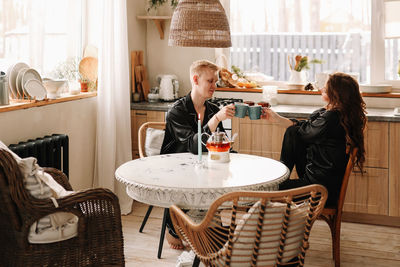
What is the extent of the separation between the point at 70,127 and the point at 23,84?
2.10 feet

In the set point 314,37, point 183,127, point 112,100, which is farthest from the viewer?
point 314,37

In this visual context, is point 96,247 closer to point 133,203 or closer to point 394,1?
point 133,203

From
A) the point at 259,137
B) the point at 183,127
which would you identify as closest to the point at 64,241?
the point at 183,127

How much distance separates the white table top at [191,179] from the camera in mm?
2410

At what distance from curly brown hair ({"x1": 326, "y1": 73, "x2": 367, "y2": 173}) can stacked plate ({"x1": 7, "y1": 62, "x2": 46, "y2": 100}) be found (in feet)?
6.15

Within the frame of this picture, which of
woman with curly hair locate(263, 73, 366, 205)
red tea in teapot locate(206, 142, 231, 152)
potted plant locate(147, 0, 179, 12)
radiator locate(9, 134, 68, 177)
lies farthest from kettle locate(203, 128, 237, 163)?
potted plant locate(147, 0, 179, 12)

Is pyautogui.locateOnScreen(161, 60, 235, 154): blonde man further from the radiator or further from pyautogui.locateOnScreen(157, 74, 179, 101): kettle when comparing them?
pyautogui.locateOnScreen(157, 74, 179, 101): kettle

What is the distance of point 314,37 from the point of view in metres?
4.71

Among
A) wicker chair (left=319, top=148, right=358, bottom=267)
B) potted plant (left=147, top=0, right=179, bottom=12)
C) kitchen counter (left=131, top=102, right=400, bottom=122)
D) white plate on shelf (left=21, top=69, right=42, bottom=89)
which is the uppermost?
potted plant (left=147, top=0, right=179, bottom=12)

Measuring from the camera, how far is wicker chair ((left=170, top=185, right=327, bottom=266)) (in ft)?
6.50

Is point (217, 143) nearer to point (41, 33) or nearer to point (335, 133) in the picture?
point (335, 133)

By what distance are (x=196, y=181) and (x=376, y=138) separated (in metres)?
1.96

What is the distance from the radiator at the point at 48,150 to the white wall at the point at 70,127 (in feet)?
0.28

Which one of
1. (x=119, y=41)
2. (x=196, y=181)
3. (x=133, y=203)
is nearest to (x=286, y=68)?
(x=119, y=41)
